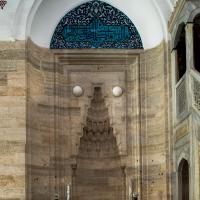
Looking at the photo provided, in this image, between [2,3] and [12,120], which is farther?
[2,3]

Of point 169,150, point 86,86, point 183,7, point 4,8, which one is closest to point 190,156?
point 169,150

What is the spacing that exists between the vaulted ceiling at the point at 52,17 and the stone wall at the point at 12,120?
0.31 meters

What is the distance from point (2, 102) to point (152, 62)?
8.39 ft

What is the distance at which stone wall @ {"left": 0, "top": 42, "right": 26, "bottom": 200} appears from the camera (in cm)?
1023

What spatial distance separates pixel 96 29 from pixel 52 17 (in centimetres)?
77

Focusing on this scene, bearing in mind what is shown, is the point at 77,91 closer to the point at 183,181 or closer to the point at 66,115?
the point at 66,115

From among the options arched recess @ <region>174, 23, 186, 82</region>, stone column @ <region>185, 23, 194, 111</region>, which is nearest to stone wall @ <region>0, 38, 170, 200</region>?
arched recess @ <region>174, 23, 186, 82</region>

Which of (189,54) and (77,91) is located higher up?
(189,54)

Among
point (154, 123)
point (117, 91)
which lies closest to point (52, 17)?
point (117, 91)

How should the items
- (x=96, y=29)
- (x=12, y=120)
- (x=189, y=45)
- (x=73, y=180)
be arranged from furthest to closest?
(x=96, y=29), (x=73, y=180), (x=12, y=120), (x=189, y=45)

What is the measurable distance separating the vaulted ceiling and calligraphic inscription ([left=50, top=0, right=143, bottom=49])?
0.10m

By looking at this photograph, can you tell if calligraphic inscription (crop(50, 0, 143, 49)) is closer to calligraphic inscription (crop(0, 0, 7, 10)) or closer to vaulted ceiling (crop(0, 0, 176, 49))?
vaulted ceiling (crop(0, 0, 176, 49))

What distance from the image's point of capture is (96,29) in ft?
37.7

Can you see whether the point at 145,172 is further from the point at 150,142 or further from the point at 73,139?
the point at 73,139
